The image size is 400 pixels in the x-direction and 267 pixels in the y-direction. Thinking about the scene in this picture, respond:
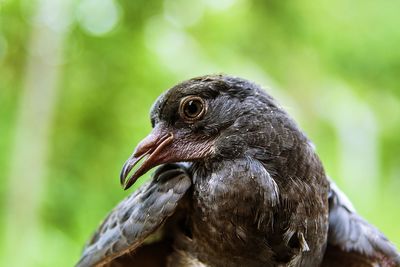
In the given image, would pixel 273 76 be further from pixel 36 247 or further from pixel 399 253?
pixel 399 253

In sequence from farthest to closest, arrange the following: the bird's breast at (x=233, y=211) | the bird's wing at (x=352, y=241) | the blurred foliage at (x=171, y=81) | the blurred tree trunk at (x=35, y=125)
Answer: the blurred foliage at (x=171, y=81) < the blurred tree trunk at (x=35, y=125) < the bird's wing at (x=352, y=241) < the bird's breast at (x=233, y=211)

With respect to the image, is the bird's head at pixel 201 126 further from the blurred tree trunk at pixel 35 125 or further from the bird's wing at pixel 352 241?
the blurred tree trunk at pixel 35 125

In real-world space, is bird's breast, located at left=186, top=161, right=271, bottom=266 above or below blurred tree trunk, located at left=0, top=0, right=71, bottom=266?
below

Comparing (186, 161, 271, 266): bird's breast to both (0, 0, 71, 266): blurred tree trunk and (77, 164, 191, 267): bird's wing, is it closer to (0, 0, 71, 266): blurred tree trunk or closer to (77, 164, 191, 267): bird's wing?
(77, 164, 191, 267): bird's wing

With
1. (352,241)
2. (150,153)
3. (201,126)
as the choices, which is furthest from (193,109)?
(352,241)

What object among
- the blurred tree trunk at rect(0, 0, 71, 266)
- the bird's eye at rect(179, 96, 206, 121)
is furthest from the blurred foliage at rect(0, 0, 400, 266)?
the bird's eye at rect(179, 96, 206, 121)

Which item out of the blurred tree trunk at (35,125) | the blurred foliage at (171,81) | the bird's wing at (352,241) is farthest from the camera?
the blurred foliage at (171,81)

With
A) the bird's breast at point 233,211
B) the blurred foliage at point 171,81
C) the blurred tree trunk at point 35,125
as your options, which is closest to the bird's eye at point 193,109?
the bird's breast at point 233,211
